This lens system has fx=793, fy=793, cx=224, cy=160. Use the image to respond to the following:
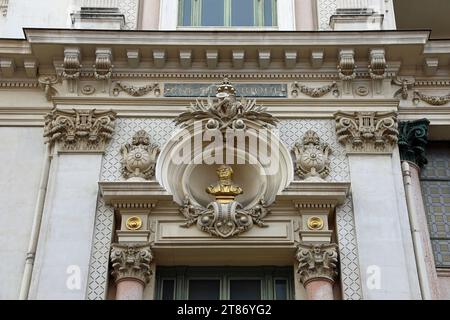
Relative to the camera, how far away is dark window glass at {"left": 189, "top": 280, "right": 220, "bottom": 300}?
14.9 m

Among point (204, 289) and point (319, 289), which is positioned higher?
point (204, 289)

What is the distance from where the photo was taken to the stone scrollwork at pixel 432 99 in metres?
17.1

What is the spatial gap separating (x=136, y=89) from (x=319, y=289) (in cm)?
580

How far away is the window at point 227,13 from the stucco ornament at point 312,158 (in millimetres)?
3679

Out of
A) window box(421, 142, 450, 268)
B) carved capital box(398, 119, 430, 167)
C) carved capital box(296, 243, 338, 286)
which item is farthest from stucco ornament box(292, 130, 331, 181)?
window box(421, 142, 450, 268)

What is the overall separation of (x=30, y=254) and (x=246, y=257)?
13.3 ft

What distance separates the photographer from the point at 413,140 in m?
16.5

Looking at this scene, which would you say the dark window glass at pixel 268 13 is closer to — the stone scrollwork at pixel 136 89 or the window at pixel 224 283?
the stone scrollwork at pixel 136 89

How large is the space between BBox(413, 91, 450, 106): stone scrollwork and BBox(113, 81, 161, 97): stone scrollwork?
5.55m

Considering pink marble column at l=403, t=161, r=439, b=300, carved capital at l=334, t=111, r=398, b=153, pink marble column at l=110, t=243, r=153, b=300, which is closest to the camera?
pink marble column at l=110, t=243, r=153, b=300

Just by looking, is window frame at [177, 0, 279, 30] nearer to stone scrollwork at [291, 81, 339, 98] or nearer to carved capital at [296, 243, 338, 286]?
stone scrollwork at [291, 81, 339, 98]

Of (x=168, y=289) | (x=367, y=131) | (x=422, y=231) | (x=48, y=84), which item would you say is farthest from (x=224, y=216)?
(x=48, y=84)

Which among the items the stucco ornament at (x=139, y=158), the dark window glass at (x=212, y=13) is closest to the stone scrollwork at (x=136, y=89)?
the stucco ornament at (x=139, y=158)

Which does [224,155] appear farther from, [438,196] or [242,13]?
[438,196]
